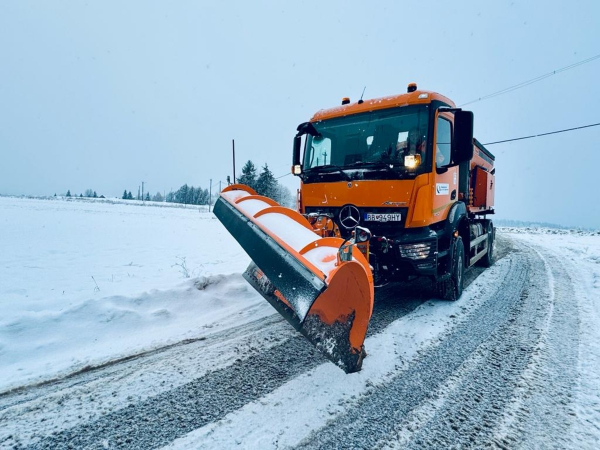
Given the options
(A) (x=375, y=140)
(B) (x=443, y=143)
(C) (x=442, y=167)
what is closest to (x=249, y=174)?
(A) (x=375, y=140)

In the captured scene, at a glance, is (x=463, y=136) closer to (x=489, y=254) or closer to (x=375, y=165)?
(x=375, y=165)

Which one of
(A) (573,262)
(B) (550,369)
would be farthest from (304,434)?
(A) (573,262)

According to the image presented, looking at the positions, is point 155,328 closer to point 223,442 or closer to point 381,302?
point 223,442

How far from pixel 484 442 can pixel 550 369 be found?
1.29 meters

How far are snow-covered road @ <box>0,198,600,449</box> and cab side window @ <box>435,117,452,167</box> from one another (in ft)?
6.86

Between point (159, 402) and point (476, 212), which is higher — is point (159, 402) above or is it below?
below

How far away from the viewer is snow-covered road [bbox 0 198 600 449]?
5.93 feet

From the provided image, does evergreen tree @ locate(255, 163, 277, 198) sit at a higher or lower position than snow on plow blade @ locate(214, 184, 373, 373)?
higher

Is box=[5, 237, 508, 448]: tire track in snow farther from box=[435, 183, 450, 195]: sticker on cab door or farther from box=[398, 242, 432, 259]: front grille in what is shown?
box=[435, 183, 450, 195]: sticker on cab door

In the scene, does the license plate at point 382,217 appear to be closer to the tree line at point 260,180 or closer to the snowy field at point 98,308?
the snowy field at point 98,308

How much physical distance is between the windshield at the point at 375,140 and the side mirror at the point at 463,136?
0.43m

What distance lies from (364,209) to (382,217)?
0.26 metres

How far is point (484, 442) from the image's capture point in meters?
1.78

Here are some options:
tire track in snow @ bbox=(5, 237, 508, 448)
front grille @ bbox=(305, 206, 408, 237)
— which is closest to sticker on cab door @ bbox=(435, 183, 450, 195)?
front grille @ bbox=(305, 206, 408, 237)
